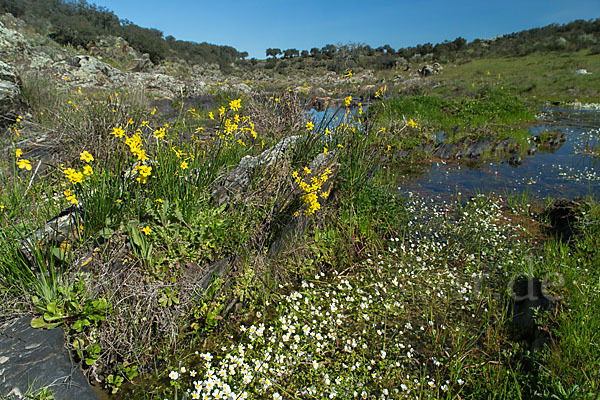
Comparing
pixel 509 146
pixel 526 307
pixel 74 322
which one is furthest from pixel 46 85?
pixel 509 146

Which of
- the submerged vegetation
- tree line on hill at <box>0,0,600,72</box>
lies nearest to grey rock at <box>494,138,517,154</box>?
the submerged vegetation

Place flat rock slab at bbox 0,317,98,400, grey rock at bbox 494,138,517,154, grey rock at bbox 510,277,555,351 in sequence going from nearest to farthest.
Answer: flat rock slab at bbox 0,317,98,400 < grey rock at bbox 510,277,555,351 < grey rock at bbox 494,138,517,154

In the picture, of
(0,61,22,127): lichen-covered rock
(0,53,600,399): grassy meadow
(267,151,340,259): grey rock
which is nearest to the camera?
(0,53,600,399): grassy meadow

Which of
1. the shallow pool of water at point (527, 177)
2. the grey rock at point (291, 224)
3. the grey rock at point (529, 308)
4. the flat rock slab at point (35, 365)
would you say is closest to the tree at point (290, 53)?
the shallow pool of water at point (527, 177)

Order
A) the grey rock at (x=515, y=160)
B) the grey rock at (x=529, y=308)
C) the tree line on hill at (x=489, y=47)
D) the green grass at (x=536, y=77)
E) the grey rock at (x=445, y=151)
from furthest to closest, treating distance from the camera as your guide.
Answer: the tree line on hill at (x=489, y=47) < the green grass at (x=536, y=77) < the grey rock at (x=445, y=151) < the grey rock at (x=515, y=160) < the grey rock at (x=529, y=308)

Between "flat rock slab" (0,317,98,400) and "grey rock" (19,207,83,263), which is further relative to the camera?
"grey rock" (19,207,83,263)

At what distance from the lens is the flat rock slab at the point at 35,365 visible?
7.24ft

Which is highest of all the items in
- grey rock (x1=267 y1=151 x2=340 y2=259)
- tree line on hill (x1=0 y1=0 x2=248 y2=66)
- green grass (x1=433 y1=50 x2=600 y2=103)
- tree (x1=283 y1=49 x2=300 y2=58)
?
tree (x1=283 y1=49 x2=300 y2=58)

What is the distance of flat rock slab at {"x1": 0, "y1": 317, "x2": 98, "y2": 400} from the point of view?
2207 mm

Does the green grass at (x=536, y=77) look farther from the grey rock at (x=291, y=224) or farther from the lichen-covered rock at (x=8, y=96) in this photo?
the lichen-covered rock at (x=8, y=96)

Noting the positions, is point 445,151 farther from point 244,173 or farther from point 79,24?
point 79,24

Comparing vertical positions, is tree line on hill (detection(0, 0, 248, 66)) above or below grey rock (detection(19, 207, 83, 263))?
above

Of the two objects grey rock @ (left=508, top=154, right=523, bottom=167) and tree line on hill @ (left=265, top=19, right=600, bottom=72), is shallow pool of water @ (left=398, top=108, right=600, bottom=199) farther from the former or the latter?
tree line on hill @ (left=265, top=19, right=600, bottom=72)

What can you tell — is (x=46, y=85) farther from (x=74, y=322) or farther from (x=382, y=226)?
(x=382, y=226)
